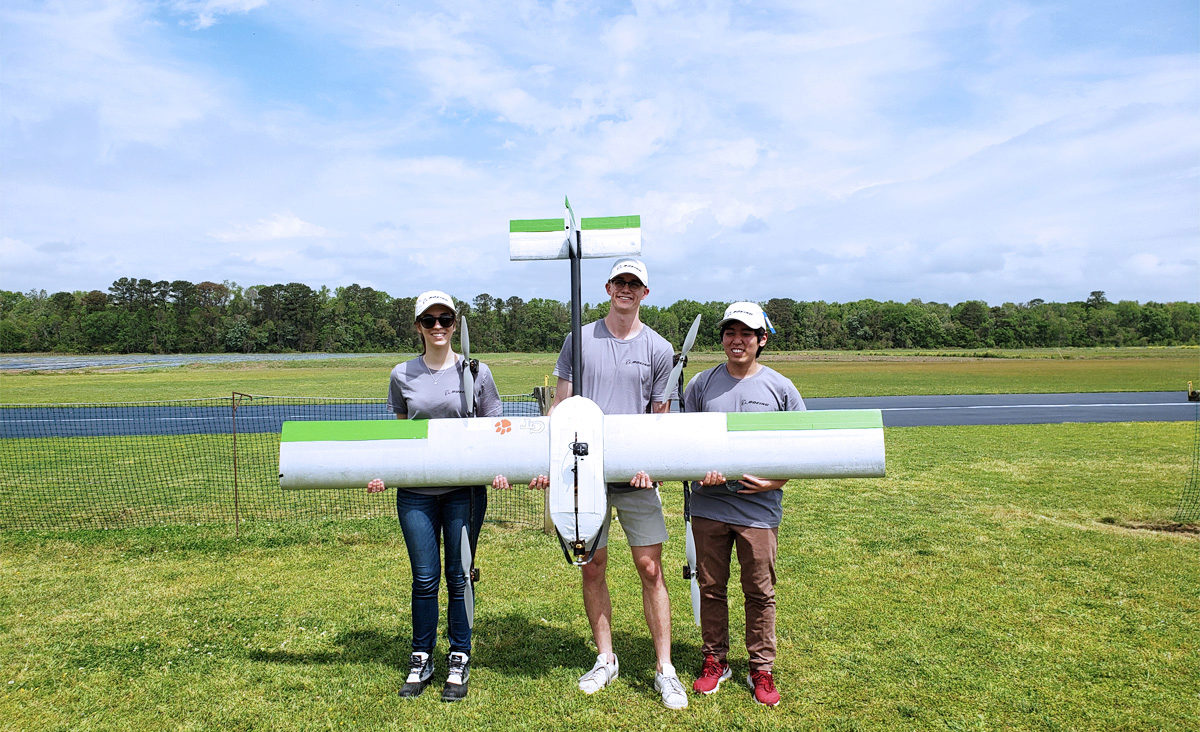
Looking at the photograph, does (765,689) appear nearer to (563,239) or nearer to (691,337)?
(691,337)

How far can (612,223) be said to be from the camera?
425 cm

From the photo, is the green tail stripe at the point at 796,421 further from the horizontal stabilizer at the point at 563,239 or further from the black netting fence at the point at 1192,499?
the black netting fence at the point at 1192,499

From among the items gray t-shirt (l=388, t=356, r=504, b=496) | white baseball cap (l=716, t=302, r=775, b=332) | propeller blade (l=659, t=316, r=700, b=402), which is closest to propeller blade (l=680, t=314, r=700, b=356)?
propeller blade (l=659, t=316, r=700, b=402)

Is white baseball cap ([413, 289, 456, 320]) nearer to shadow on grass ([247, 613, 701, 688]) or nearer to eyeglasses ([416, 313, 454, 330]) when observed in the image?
eyeglasses ([416, 313, 454, 330])

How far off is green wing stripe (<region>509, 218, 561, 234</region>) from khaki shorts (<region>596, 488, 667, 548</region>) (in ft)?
5.64

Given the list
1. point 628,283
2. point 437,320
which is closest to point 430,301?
point 437,320

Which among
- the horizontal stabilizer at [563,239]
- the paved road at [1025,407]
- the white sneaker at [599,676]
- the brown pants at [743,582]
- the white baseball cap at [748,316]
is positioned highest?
the horizontal stabilizer at [563,239]

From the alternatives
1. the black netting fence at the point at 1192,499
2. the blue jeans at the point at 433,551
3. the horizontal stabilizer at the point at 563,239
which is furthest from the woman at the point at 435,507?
the black netting fence at the point at 1192,499

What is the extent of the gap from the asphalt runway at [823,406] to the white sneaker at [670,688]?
13.6 metres

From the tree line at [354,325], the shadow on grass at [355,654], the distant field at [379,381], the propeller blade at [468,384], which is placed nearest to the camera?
the propeller blade at [468,384]

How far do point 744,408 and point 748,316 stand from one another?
1.82 feet

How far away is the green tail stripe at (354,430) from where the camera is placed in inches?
157

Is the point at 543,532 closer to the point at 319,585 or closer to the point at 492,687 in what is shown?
the point at 319,585

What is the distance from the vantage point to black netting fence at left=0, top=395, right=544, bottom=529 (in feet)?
28.5
